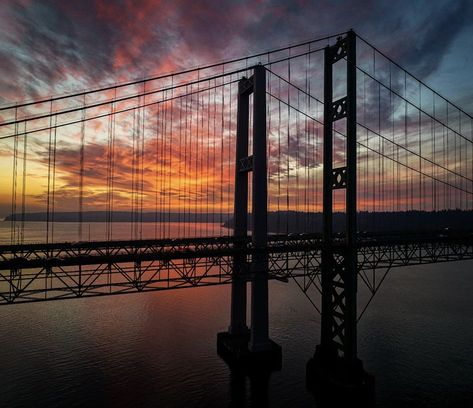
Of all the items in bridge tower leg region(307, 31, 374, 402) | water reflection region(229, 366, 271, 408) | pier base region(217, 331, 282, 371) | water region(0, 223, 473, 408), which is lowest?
water region(0, 223, 473, 408)

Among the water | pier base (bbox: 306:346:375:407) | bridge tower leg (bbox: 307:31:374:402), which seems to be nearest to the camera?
pier base (bbox: 306:346:375:407)

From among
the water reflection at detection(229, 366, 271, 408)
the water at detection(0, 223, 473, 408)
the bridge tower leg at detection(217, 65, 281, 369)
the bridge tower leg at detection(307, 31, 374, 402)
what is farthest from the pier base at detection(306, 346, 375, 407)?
the bridge tower leg at detection(217, 65, 281, 369)

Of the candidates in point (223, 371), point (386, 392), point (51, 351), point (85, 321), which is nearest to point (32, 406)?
point (51, 351)

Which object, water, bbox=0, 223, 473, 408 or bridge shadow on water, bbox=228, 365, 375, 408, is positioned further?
water, bbox=0, 223, 473, 408

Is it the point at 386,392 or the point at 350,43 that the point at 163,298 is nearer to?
the point at 386,392

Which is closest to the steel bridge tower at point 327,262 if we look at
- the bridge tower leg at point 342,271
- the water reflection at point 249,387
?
the bridge tower leg at point 342,271

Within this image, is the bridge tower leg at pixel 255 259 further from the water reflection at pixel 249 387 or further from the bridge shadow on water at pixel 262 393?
the bridge shadow on water at pixel 262 393

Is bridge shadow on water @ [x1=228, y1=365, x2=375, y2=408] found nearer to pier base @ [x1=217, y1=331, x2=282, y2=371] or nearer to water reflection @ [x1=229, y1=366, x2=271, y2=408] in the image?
water reflection @ [x1=229, y1=366, x2=271, y2=408]
